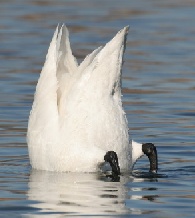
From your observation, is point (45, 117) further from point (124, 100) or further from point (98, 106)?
point (124, 100)

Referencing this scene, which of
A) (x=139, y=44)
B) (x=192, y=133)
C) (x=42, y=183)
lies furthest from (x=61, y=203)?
(x=139, y=44)

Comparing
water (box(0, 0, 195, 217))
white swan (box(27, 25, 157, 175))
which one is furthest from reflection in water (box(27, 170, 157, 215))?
white swan (box(27, 25, 157, 175))

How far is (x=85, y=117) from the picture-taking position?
35.3 ft

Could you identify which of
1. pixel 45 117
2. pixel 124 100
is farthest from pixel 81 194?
pixel 124 100

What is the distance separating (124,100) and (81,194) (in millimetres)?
6080

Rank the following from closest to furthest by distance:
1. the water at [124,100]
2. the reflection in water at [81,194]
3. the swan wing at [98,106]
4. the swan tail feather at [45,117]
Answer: the reflection in water at [81,194]
the water at [124,100]
the swan wing at [98,106]
the swan tail feather at [45,117]

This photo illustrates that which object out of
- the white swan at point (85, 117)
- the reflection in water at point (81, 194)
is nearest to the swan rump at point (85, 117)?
the white swan at point (85, 117)

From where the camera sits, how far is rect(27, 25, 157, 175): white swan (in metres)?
10.7

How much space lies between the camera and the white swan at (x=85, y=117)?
10.7 meters

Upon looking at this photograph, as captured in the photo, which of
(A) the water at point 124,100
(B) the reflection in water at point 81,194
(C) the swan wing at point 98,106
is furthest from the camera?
(C) the swan wing at point 98,106

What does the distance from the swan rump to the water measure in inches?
7.7

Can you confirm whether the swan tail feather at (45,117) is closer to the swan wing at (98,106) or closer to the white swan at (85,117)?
the white swan at (85,117)

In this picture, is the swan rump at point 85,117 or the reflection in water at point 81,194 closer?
the reflection in water at point 81,194

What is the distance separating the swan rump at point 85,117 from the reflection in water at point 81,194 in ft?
0.58
